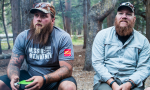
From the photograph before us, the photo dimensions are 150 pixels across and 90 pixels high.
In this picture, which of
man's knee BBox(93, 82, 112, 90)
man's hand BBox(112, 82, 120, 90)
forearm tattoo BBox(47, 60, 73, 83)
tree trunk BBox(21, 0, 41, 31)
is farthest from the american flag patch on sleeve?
tree trunk BBox(21, 0, 41, 31)

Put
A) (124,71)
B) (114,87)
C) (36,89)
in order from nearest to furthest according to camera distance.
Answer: (36,89)
(114,87)
(124,71)

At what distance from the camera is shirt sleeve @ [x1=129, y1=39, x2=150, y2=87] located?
7.39 feet

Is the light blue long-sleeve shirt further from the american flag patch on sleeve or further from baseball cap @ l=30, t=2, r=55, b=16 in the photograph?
baseball cap @ l=30, t=2, r=55, b=16

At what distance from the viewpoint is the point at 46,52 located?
7.93ft

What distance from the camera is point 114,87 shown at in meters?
2.18

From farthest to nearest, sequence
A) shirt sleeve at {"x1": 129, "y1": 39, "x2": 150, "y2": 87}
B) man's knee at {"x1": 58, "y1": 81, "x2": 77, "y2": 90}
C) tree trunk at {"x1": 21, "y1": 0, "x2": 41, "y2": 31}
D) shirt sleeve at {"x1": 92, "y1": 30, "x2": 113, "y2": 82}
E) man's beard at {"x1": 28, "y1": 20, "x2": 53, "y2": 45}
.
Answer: tree trunk at {"x1": 21, "y1": 0, "x2": 41, "y2": 31}, man's beard at {"x1": 28, "y1": 20, "x2": 53, "y2": 45}, shirt sleeve at {"x1": 92, "y1": 30, "x2": 113, "y2": 82}, shirt sleeve at {"x1": 129, "y1": 39, "x2": 150, "y2": 87}, man's knee at {"x1": 58, "y1": 81, "x2": 77, "y2": 90}

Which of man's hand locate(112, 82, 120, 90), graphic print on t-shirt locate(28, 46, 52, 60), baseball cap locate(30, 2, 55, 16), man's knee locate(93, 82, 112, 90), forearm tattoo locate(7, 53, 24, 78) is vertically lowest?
man's knee locate(93, 82, 112, 90)

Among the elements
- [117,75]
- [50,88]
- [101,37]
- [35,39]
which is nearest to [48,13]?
[35,39]

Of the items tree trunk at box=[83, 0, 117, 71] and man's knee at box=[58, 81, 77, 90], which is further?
tree trunk at box=[83, 0, 117, 71]

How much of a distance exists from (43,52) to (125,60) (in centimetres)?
125

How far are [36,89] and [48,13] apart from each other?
118 cm

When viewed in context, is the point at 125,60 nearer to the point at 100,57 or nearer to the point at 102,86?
the point at 100,57

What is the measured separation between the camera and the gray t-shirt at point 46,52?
2.40 m

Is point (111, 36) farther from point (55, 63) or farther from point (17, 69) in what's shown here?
point (17, 69)
